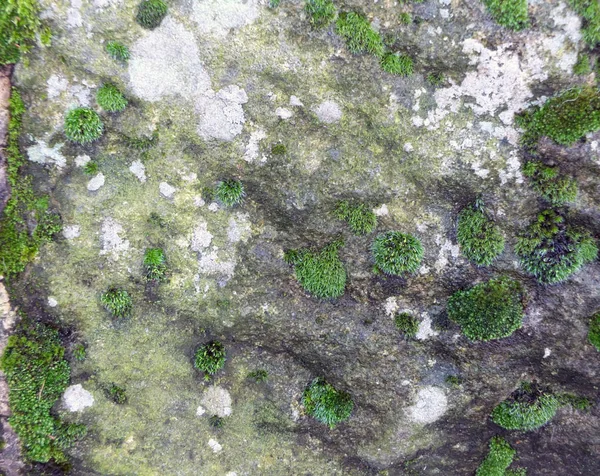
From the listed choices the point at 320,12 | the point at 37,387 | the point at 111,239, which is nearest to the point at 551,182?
the point at 320,12

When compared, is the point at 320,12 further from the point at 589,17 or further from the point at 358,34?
the point at 589,17

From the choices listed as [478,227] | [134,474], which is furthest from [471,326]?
[134,474]

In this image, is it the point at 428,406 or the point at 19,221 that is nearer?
the point at 19,221

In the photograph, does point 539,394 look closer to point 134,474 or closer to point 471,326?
point 471,326

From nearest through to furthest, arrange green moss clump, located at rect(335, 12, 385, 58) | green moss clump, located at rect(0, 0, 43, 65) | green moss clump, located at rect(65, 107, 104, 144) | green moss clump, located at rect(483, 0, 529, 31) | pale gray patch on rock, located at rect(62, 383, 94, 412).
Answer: green moss clump, located at rect(0, 0, 43, 65) < green moss clump, located at rect(483, 0, 529, 31) < green moss clump, located at rect(335, 12, 385, 58) < green moss clump, located at rect(65, 107, 104, 144) < pale gray patch on rock, located at rect(62, 383, 94, 412)

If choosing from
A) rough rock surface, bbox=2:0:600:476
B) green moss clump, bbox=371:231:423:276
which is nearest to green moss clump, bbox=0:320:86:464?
rough rock surface, bbox=2:0:600:476

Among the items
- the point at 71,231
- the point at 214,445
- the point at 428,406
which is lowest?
the point at 214,445

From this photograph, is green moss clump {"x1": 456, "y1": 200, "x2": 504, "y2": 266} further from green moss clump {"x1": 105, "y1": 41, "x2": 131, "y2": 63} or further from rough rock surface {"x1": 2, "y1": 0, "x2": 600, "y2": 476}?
green moss clump {"x1": 105, "y1": 41, "x2": 131, "y2": 63}
